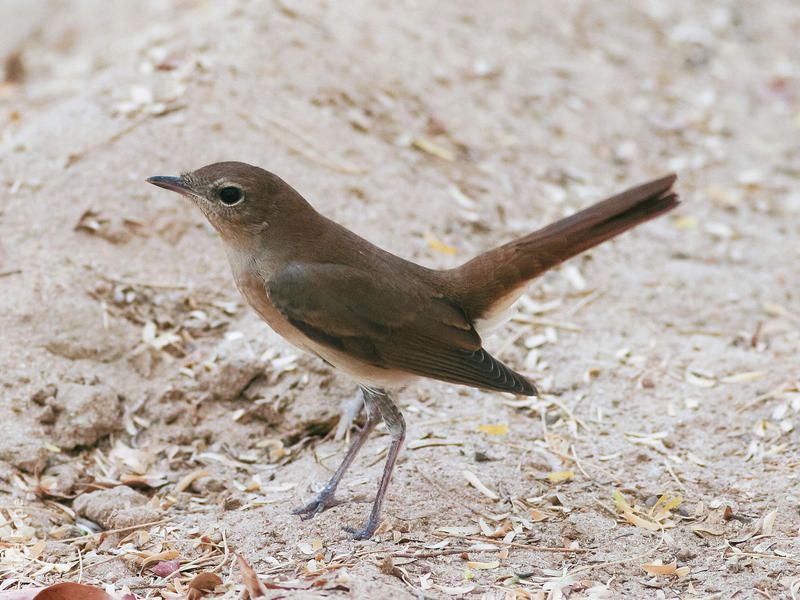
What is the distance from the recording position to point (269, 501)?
16.2ft

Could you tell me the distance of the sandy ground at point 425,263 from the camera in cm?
450

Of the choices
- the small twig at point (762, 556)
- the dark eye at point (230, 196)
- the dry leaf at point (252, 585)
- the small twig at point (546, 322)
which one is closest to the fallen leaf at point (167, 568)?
the dry leaf at point (252, 585)

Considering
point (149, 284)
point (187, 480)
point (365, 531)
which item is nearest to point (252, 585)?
point (365, 531)

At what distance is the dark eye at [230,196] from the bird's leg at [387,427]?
1.15m

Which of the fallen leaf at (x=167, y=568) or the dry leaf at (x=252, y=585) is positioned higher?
the dry leaf at (x=252, y=585)

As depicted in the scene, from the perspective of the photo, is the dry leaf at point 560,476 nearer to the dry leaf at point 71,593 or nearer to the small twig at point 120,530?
the small twig at point 120,530

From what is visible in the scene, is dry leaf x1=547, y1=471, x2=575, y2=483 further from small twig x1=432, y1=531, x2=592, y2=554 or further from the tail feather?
the tail feather

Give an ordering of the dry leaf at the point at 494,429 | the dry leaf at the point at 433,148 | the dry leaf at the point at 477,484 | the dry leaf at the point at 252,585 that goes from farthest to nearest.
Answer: the dry leaf at the point at 433,148 → the dry leaf at the point at 494,429 → the dry leaf at the point at 477,484 → the dry leaf at the point at 252,585

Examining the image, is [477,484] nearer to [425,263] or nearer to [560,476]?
[560,476]

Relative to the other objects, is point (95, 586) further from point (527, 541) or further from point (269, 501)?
point (527, 541)

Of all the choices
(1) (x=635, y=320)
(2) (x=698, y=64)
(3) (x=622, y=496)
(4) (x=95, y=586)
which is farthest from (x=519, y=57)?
(4) (x=95, y=586)

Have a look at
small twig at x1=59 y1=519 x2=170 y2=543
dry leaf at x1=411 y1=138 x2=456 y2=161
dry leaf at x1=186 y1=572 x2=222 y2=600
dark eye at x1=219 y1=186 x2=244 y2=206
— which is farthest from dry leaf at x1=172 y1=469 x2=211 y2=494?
dry leaf at x1=411 y1=138 x2=456 y2=161

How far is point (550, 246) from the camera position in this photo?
4.91m

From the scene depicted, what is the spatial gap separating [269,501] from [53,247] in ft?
7.36
